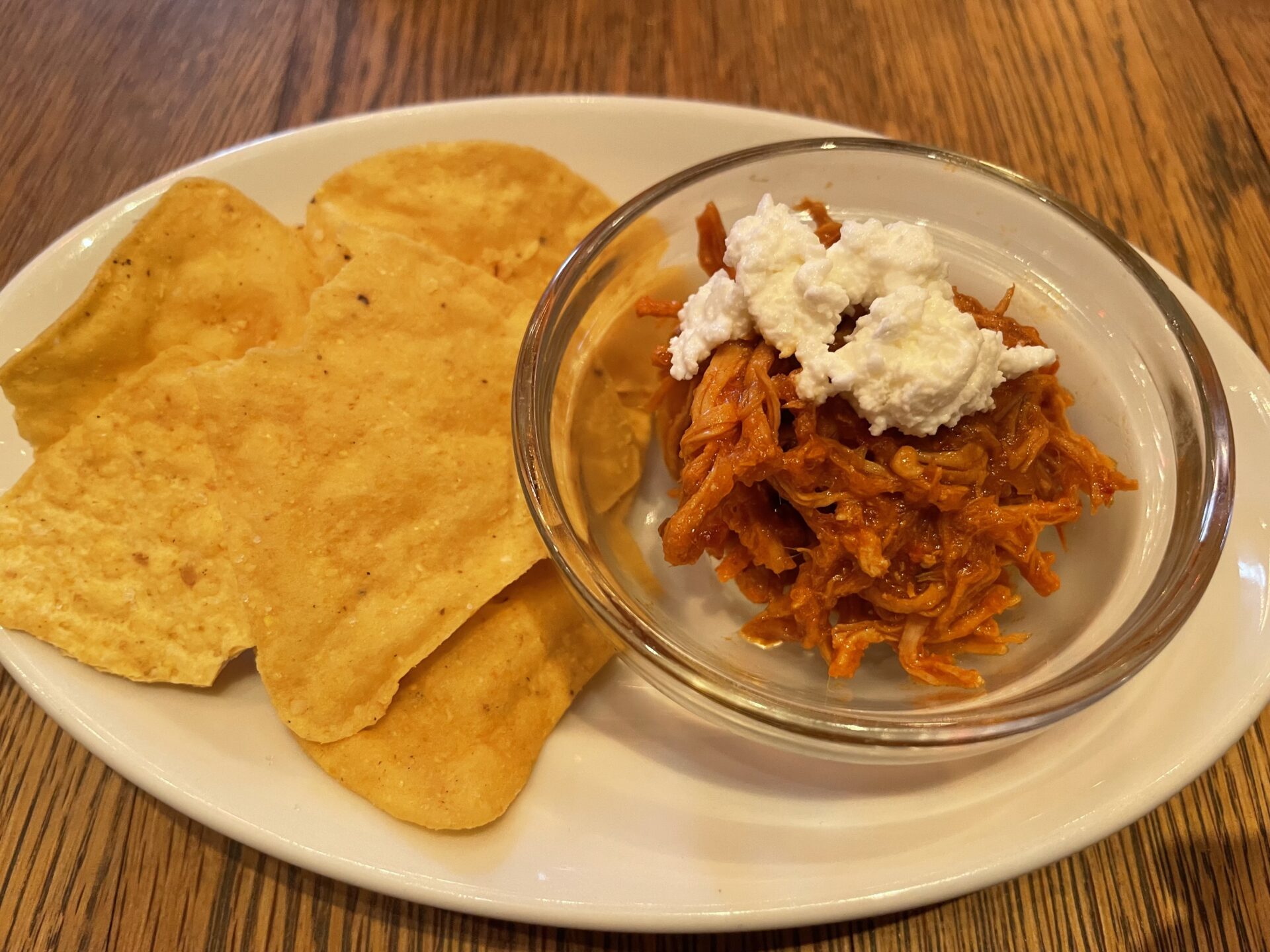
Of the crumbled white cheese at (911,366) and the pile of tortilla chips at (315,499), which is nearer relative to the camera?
the crumbled white cheese at (911,366)

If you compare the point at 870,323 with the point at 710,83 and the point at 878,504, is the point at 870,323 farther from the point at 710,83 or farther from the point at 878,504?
the point at 710,83

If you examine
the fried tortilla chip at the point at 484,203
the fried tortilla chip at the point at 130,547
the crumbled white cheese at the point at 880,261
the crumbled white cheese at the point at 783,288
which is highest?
the crumbled white cheese at the point at 880,261

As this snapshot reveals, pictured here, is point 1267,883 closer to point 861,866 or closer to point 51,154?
point 861,866

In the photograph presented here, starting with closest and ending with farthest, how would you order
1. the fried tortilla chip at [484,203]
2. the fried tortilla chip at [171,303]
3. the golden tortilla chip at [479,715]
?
the golden tortilla chip at [479,715], the fried tortilla chip at [171,303], the fried tortilla chip at [484,203]

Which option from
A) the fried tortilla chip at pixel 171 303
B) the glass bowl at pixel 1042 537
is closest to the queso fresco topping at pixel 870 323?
the glass bowl at pixel 1042 537

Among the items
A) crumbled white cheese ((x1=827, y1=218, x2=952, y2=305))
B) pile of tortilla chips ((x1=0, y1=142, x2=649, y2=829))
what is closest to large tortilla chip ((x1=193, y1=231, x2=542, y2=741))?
pile of tortilla chips ((x1=0, y1=142, x2=649, y2=829))

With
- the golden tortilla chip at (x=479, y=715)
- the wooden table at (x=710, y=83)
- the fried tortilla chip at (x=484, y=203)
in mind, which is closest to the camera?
the golden tortilla chip at (x=479, y=715)

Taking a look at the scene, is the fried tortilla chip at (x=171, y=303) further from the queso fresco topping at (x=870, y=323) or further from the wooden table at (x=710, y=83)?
the queso fresco topping at (x=870, y=323)

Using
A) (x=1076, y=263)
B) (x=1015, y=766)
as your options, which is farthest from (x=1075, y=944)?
(x=1076, y=263)
